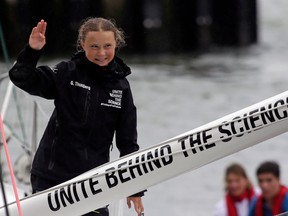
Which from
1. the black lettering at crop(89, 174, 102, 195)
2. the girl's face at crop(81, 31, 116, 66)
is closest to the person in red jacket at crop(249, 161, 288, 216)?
the black lettering at crop(89, 174, 102, 195)

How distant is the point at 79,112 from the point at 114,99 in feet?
0.49

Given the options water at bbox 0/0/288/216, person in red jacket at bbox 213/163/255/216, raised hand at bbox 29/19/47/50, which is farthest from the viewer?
water at bbox 0/0/288/216

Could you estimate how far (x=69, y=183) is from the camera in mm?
4320

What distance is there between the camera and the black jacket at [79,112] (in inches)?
173

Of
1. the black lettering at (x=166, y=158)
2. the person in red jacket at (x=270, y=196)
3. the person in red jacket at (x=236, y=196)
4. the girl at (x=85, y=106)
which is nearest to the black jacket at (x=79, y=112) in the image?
the girl at (x=85, y=106)

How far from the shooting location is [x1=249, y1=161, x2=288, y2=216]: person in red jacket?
6004mm

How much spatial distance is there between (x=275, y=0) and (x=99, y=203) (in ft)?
107

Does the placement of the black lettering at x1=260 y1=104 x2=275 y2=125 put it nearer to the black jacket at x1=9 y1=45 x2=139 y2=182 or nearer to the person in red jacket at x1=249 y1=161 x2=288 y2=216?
the black jacket at x1=9 y1=45 x2=139 y2=182

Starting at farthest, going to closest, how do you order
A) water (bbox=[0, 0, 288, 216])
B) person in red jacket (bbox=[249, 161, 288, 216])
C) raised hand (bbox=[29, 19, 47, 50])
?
water (bbox=[0, 0, 288, 216]) < person in red jacket (bbox=[249, 161, 288, 216]) < raised hand (bbox=[29, 19, 47, 50])

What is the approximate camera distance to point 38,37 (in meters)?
4.12

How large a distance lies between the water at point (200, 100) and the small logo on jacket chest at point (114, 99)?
4.32 meters

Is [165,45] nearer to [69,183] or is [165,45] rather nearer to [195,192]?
[195,192]

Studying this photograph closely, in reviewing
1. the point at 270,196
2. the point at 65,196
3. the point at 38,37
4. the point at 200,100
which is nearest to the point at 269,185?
the point at 270,196

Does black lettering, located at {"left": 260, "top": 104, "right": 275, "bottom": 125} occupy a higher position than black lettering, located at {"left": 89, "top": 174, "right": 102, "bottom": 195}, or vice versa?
black lettering, located at {"left": 260, "top": 104, "right": 275, "bottom": 125}
